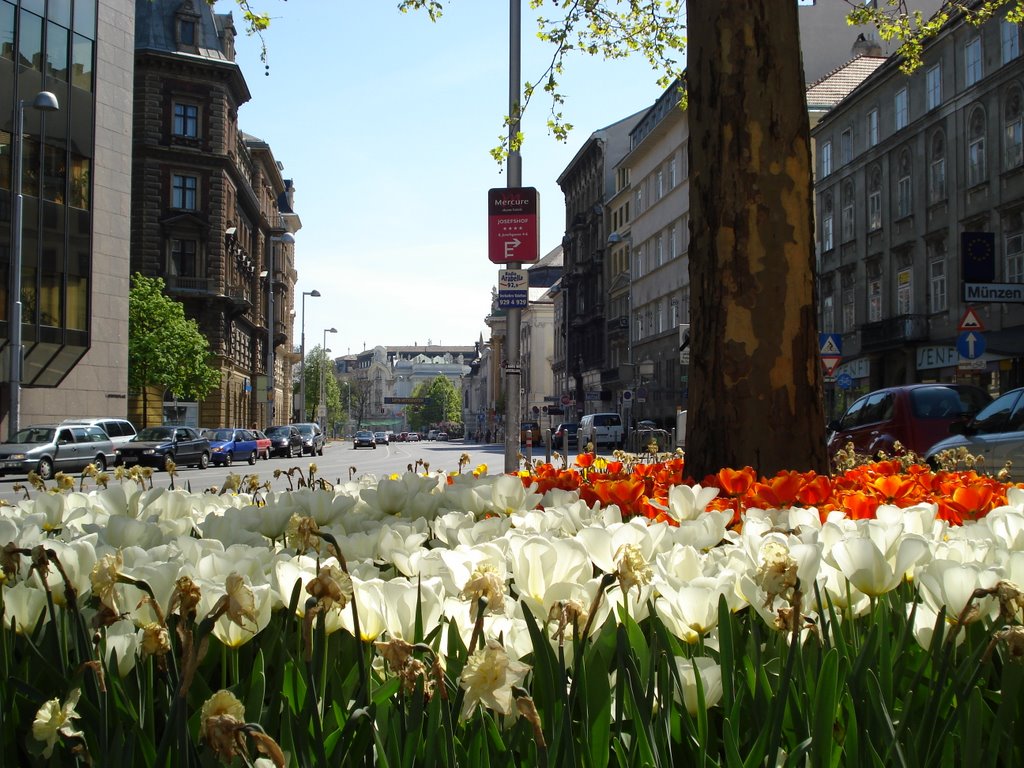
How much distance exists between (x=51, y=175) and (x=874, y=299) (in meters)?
27.6

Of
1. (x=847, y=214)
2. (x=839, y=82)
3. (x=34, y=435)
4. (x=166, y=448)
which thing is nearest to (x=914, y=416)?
(x=34, y=435)

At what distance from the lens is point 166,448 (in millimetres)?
34188

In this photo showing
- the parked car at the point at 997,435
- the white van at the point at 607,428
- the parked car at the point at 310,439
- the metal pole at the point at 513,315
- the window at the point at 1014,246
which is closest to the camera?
the parked car at the point at 997,435

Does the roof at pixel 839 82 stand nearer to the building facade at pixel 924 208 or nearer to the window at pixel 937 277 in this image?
the building facade at pixel 924 208

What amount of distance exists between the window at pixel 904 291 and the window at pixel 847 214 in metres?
4.57

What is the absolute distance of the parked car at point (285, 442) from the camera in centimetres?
5094

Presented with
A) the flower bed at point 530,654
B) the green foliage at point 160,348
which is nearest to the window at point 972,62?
the green foliage at point 160,348

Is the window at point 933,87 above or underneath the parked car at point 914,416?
above

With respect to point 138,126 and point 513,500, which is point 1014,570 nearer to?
point 513,500

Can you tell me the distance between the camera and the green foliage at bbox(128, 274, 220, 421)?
45594 mm

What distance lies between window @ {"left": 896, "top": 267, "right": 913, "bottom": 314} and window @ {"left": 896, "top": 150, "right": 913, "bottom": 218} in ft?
6.21

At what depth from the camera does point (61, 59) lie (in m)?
36.9

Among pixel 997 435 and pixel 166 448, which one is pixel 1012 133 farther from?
pixel 166 448

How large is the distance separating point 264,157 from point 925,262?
185ft
